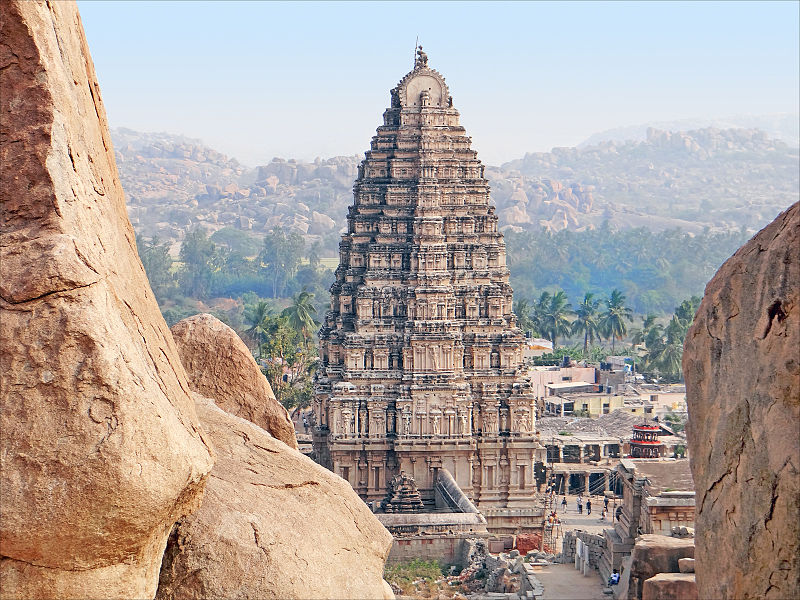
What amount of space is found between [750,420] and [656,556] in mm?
8138

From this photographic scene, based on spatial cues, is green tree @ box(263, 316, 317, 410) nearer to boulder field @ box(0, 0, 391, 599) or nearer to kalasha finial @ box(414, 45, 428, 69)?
kalasha finial @ box(414, 45, 428, 69)

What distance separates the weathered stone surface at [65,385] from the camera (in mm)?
7316

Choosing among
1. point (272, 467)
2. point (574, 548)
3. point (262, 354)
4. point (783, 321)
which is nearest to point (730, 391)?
point (783, 321)

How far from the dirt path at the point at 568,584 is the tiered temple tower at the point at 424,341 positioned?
26.7 feet

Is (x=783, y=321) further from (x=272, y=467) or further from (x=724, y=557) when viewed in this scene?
(x=272, y=467)

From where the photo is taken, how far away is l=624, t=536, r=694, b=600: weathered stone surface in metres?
16.3

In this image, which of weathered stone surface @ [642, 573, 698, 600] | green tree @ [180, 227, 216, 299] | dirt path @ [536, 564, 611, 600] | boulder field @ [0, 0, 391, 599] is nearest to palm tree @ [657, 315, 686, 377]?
dirt path @ [536, 564, 611, 600]

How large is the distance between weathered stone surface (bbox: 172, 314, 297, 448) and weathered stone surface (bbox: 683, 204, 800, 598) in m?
3.99

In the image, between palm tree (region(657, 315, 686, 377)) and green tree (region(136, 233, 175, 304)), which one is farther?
green tree (region(136, 233, 175, 304))

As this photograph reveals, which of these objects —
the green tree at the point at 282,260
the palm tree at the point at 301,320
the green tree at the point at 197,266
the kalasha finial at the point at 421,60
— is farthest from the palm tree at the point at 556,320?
the green tree at the point at 282,260

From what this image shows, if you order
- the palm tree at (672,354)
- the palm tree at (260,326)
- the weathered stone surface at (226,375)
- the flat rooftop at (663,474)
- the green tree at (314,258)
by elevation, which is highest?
the weathered stone surface at (226,375)

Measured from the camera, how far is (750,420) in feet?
29.2

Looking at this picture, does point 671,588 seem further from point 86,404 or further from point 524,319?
point 524,319

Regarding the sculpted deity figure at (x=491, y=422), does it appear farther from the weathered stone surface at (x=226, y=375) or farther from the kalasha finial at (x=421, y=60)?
the weathered stone surface at (x=226, y=375)
